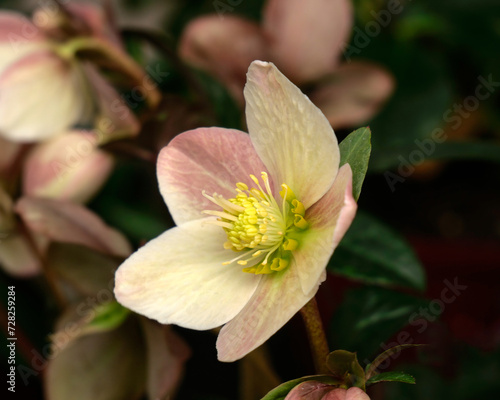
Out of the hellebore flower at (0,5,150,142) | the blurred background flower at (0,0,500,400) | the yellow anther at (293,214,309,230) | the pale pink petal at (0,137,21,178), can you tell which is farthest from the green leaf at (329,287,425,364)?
the pale pink petal at (0,137,21,178)

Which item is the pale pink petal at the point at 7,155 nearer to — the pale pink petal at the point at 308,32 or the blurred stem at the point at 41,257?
the blurred stem at the point at 41,257

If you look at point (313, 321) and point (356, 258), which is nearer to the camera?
point (313, 321)

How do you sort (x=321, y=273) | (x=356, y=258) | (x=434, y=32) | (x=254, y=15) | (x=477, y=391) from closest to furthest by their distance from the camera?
1. (x=321, y=273)
2. (x=356, y=258)
3. (x=477, y=391)
4. (x=254, y=15)
5. (x=434, y=32)

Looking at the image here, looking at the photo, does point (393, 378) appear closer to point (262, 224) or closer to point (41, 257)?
point (262, 224)

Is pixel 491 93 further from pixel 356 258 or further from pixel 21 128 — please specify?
pixel 21 128

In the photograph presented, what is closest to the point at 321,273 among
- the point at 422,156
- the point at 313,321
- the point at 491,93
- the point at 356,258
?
the point at 313,321

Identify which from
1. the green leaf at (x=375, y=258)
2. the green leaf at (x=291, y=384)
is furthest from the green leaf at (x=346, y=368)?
the green leaf at (x=375, y=258)

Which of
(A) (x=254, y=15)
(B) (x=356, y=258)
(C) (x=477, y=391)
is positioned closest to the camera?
(B) (x=356, y=258)
